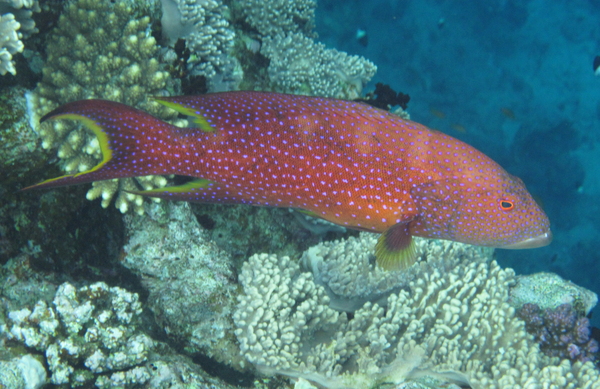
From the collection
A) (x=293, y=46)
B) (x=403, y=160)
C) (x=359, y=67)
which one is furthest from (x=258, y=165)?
(x=359, y=67)

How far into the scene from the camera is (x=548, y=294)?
4.55 m

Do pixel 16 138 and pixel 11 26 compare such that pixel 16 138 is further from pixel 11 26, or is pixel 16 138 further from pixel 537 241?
pixel 537 241

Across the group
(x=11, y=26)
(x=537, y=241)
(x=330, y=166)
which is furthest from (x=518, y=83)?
(x=11, y=26)

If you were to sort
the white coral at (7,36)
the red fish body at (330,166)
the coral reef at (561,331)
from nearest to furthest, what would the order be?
the red fish body at (330,166) → the white coral at (7,36) → the coral reef at (561,331)

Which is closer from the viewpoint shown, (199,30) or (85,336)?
(85,336)

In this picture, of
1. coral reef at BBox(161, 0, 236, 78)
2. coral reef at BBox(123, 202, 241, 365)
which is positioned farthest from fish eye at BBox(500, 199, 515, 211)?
coral reef at BBox(161, 0, 236, 78)

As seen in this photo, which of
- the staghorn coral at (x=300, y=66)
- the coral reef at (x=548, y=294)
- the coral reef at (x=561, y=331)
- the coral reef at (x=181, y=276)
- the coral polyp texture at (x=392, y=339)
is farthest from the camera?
the staghorn coral at (x=300, y=66)

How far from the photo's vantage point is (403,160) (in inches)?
116

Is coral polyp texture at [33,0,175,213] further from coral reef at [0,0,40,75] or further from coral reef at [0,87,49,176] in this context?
coral reef at [0,0,40,75]

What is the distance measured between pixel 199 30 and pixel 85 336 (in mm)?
3411

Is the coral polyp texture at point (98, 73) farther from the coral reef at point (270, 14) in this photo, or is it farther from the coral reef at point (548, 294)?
the coral reef at point (548, 294)

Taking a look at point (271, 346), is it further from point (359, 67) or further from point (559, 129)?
point (559, 129)

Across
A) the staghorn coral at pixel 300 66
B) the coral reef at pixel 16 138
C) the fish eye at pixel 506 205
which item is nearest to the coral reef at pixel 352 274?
the fish eye at pixel 506 205

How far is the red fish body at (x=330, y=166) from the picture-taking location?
2.55m
